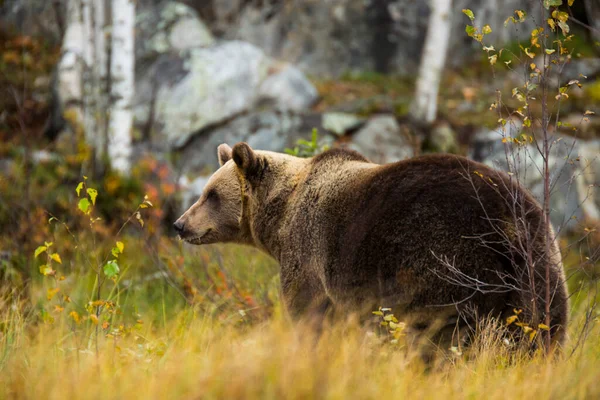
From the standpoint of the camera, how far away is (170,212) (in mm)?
10797

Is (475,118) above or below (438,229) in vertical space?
below

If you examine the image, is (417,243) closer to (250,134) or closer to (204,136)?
(250,134)

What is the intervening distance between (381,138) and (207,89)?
152 inches

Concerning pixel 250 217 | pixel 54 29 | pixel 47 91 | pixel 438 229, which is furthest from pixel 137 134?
pixel 438 229

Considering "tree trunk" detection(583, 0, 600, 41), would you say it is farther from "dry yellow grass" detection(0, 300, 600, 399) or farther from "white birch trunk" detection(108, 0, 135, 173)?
"dry yellow grass" detection(0, 300, 600, 399)

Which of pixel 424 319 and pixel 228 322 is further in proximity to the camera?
pixel 228 322

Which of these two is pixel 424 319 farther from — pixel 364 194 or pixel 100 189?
pixel 100 189

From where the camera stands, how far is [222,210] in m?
5.91

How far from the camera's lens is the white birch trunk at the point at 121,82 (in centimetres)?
1119

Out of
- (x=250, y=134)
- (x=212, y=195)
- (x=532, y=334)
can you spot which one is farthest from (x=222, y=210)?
(x=250, y=134)

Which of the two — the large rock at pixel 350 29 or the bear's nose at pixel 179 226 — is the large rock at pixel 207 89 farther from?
the bear's nose at pixel 179 226

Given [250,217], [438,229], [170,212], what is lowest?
[170,212]

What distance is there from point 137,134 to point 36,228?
618 cm

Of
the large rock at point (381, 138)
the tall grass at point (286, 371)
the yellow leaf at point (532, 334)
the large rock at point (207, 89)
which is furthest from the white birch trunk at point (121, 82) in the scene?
the yellow leaf at point (532, 334)
